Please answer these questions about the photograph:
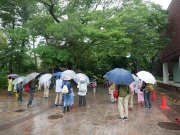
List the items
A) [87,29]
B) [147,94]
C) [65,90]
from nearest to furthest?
1. [65,90]
2. [147,94]
3. [87,29]

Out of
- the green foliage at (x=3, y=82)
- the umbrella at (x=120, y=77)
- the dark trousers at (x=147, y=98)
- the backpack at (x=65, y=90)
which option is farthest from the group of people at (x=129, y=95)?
the green foliage at (x=3, y=82)

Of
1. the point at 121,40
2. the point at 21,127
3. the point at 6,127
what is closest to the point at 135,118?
the point at 21,127

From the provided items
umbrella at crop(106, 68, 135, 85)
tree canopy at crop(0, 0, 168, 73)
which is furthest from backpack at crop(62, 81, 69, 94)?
tree canopy at crop(0, 0, 168, 73)

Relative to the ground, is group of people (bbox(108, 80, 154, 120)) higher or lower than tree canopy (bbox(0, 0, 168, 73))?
lower

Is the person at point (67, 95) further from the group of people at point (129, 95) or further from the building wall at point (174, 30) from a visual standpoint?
the building wall at point (174, 30)

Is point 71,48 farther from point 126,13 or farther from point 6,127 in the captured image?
point 6,127

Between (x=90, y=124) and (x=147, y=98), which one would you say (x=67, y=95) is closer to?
(x=90, y=124)

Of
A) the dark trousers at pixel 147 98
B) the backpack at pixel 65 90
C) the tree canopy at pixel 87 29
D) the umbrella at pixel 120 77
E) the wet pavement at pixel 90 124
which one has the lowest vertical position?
the wet pavement at pixel 90 124

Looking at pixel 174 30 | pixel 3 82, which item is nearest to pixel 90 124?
pixel 174 30

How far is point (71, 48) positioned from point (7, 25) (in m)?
13.0

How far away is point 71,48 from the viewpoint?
56.9 feet

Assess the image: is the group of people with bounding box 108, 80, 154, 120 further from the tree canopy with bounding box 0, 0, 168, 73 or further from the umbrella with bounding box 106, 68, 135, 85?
the tree canopy with bounding box 0, 0, 168, 73

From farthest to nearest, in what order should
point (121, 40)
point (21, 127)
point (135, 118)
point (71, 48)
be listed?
point (71, 48) < point (121, 40) < point (135, 118) < point (21, 127)

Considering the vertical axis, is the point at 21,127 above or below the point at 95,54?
below
